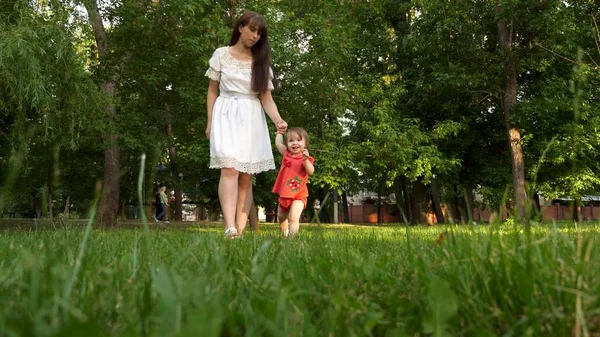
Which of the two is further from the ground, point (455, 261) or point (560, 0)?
point (560, 0)

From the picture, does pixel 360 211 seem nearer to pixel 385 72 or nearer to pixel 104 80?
pixel 385 72

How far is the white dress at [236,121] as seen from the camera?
18.5 ft

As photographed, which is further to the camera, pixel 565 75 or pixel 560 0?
pixel 565 75

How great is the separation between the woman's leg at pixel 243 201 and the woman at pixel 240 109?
0.03 feet

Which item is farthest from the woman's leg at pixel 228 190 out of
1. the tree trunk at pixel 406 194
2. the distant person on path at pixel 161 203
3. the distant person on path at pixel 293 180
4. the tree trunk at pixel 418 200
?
the distant person on path at pixel 161 203

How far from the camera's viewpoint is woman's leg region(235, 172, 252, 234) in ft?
19.4

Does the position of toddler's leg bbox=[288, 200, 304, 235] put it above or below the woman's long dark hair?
below

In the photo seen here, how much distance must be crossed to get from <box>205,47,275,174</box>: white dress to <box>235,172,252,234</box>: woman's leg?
0.79 feet

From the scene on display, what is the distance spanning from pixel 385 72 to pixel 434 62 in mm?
2740

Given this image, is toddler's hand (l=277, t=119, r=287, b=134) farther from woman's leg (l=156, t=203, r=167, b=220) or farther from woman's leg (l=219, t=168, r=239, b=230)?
woman's leg (l=156, t=203, r=167, b=220)

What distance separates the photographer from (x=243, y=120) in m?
5.66

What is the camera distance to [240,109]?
5.70 metres

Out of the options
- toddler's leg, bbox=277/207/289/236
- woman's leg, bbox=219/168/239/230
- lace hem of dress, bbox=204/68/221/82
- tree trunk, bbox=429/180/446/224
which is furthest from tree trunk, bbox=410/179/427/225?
woman's leg, bbox=219/168/239/230

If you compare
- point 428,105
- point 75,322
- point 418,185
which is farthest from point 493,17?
point 75,322
